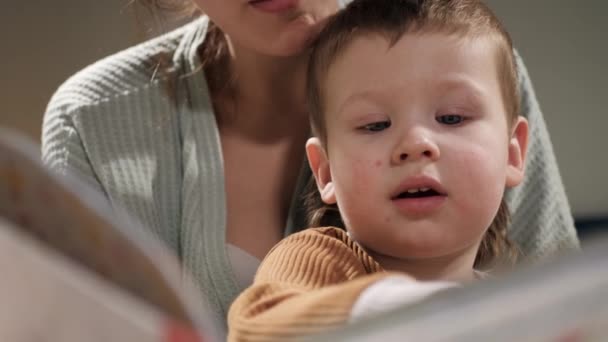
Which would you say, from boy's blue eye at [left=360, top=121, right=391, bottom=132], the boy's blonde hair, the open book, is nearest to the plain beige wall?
the boy's blonde hair

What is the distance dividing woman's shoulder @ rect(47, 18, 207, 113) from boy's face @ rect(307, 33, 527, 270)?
0.39 meters

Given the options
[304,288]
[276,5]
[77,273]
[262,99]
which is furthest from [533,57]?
[77,273]

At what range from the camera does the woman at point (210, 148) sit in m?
1.01

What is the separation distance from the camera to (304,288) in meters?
0.55

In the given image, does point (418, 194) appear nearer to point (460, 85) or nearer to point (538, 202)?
point (460, 85)

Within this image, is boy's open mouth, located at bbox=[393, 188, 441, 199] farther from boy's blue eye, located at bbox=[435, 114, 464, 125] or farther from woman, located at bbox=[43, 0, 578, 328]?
woman, located at bbox=[43, 0, 578, 328]

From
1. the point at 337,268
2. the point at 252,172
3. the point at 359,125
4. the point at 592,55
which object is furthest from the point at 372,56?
the point at 592,55

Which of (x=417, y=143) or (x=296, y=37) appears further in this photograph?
(x=296, y=37)

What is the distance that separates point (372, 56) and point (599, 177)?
3.60 ft

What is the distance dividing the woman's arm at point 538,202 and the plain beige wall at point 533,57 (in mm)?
508

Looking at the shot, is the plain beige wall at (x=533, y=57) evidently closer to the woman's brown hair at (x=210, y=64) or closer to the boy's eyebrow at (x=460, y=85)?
the woman's brown hair at (x=210, y=64)

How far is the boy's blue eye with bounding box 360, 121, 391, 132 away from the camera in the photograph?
702 mm

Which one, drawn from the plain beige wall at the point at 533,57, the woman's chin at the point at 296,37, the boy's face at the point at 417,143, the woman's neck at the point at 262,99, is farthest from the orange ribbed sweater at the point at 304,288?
the plain beige wall at the point at 533,57

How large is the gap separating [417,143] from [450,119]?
0.20ft
